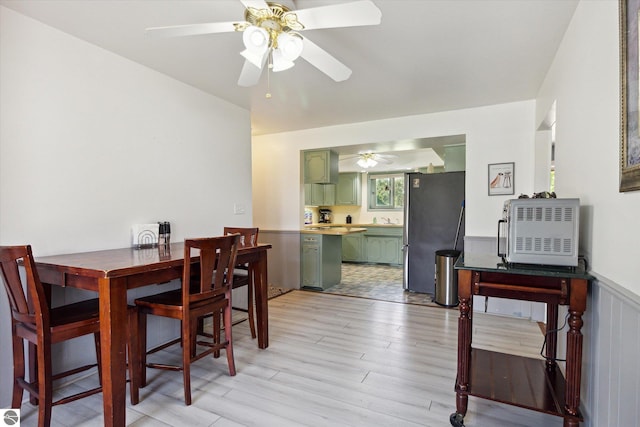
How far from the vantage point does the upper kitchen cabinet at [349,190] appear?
7113 mm

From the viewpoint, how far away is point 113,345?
1.57 meters

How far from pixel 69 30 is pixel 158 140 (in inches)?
36.9

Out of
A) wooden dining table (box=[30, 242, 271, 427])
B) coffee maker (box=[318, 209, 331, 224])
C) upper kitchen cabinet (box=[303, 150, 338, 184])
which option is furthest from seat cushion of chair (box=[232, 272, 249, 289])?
coffee maker (box=[318, 209, 331, 224])

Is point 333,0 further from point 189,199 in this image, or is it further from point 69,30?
point 189,199

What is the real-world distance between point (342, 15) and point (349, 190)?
18.7 feet

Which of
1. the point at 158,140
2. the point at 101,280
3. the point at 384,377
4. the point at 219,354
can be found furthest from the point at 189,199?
the point at 384,377

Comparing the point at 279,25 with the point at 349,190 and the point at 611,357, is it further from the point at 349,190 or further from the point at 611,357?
the point at 349,190

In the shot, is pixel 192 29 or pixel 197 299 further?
pixel 197 299

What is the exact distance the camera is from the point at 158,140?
9.27 feet

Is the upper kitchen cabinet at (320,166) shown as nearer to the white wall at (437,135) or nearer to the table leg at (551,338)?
the white wall at (437,135)

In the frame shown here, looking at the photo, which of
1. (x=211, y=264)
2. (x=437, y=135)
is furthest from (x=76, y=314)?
(x=437, y=135)

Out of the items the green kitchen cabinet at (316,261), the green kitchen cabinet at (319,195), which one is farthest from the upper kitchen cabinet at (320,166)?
the green kitchen cabinet at (316,261)

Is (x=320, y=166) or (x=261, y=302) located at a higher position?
(x=320, y=166)

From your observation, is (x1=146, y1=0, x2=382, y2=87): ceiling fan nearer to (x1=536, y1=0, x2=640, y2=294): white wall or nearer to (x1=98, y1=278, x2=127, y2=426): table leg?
(x1=536, y1=0, x2=640, y2=294): white wall
